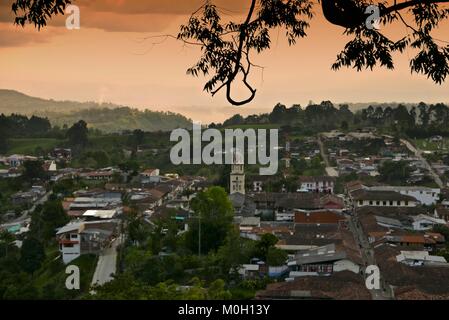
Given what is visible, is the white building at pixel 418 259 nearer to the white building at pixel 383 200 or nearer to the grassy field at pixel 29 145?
the white building at pixel 383 200

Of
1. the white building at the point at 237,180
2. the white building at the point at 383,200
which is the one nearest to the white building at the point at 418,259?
the white building at the point at 383,200

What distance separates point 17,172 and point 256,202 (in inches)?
481

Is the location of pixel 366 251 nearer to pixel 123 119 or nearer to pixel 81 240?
pixel 81 240

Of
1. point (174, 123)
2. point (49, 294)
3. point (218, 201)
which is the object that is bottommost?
point (49, 294)

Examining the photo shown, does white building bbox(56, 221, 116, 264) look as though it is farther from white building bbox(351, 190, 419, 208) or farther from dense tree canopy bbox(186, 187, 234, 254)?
white building bbox(351, 190, 419, 208)

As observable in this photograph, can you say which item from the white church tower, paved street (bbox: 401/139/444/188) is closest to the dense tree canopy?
the white church tower

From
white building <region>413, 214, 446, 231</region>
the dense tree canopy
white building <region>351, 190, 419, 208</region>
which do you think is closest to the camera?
the dense tree canopy

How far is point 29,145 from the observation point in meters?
36.8

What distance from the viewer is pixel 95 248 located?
1492 centimetres

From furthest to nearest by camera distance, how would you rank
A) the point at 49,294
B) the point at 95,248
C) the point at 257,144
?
the point at 257,144, the point at 95,248, the point at 49,294

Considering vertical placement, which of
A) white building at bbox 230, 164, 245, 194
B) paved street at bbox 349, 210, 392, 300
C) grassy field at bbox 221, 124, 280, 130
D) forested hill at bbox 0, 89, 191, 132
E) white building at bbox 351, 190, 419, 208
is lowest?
paved street at bbox 349, 210, 392, 300

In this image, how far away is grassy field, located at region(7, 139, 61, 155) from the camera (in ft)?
117
